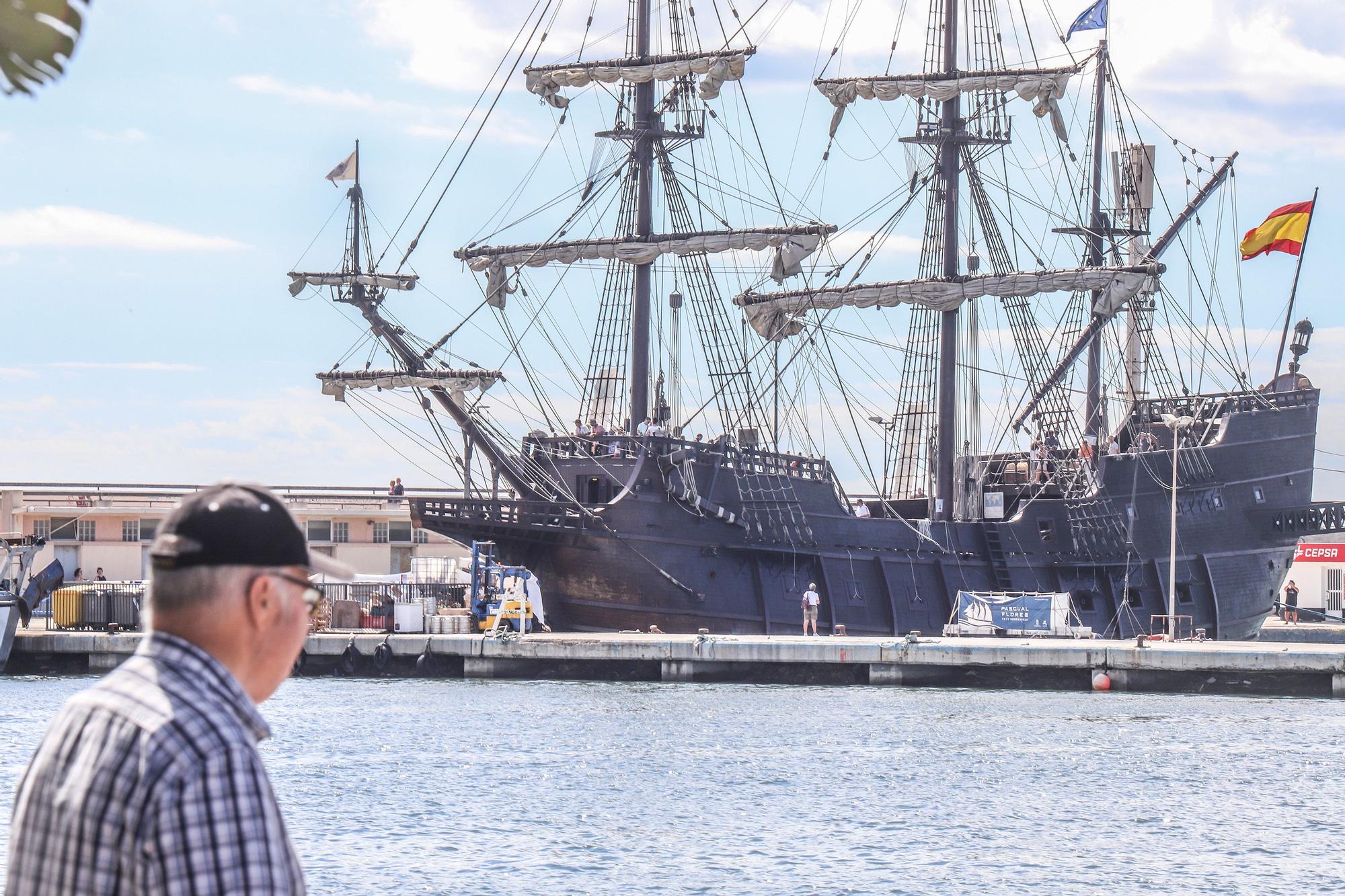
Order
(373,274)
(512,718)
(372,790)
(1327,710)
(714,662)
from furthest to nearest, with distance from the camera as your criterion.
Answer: (373,274) < (714,662) < (1327,710) < (512,718) < (372,790)

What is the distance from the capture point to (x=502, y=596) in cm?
3944

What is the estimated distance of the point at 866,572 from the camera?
44.4 meters

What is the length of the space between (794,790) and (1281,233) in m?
30.7

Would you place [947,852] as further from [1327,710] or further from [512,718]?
[1327,710]

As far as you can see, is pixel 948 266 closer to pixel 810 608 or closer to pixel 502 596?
pixel 810 608

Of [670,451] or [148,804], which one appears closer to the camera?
[148,804]

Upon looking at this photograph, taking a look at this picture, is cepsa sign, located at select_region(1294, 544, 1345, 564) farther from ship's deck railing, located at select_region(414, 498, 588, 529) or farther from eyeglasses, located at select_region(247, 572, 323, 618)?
eyeglasses, located at select_region(247, 572, 323, 618)

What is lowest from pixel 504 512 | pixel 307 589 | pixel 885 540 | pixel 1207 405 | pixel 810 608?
pixel 810 608

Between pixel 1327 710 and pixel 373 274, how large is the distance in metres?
23.8

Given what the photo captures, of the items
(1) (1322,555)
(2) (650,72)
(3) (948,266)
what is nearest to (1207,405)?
(3) (948,266)

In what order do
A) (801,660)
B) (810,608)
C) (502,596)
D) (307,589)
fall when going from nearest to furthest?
(307,589) → (801,660) → (502,596) → (810,608)


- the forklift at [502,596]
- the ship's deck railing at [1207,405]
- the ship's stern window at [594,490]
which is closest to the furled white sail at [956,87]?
the ship's deck railing at [1207,405]

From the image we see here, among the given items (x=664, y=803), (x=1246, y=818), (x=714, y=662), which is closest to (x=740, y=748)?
(x=664, y=803)

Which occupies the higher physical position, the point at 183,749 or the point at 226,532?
the point at 226,532
